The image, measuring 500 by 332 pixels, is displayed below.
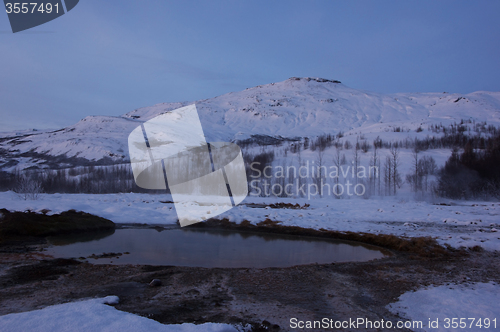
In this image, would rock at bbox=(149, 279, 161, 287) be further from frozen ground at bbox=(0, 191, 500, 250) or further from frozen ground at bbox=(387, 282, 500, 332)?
frozen ground at bbox=(0, 191, 500, 250)

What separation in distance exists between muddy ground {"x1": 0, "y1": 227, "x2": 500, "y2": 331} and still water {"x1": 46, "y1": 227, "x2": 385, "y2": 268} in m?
1.18

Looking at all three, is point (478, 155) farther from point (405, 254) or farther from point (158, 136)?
point (158, 136)

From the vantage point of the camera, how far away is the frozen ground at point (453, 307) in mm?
5266

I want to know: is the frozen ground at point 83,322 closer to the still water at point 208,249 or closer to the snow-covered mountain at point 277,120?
the still water at point 208,249

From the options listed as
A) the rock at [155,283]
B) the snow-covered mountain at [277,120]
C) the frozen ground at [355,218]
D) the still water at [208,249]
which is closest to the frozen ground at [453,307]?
the still water at [208,249]

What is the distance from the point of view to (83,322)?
4.16m

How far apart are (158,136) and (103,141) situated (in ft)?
77.9

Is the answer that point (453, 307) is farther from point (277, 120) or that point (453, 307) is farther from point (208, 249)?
point (277, 120)

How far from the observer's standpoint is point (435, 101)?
15275 cm

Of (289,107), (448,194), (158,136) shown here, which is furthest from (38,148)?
(448,194)

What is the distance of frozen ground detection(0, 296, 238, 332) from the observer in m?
3.95
